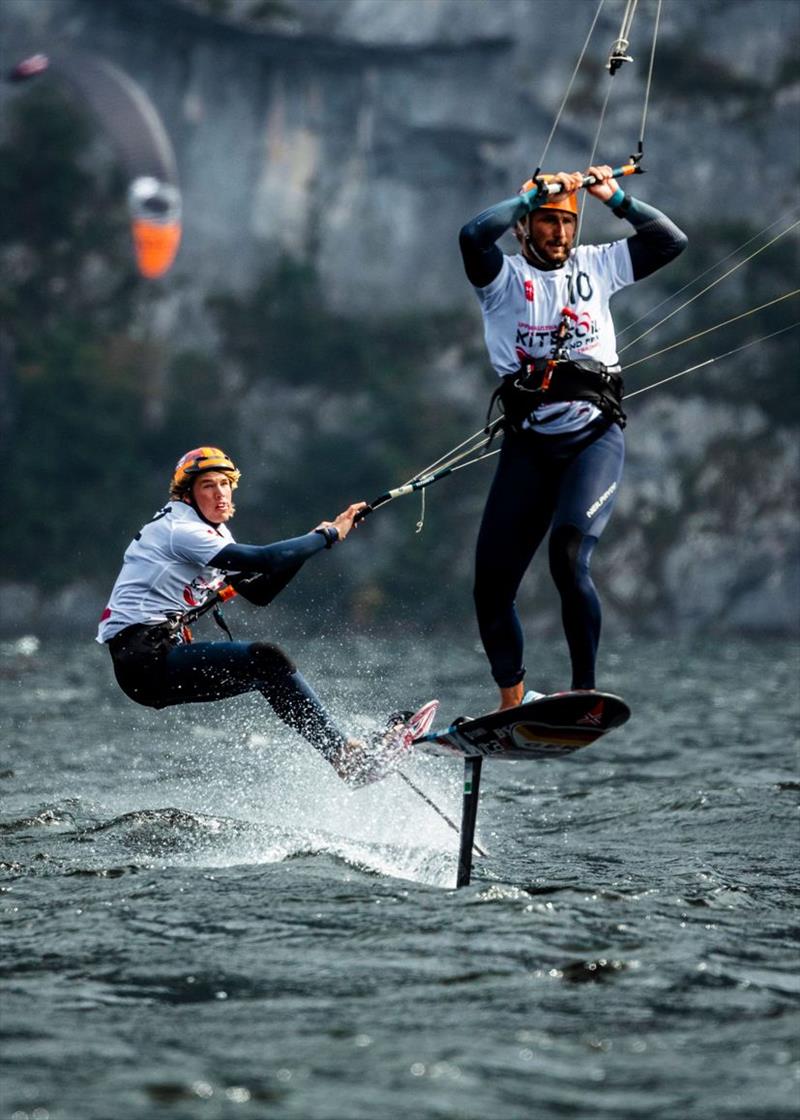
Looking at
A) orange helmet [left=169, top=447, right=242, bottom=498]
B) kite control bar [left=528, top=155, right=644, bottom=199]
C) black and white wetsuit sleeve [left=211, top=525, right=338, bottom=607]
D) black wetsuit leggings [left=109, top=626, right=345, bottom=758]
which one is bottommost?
black wetsuit leggings [left=109, top=626, right=345, bottom=758]

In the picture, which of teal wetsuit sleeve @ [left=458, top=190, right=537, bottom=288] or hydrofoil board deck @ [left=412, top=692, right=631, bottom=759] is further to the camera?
teal wetsuit sleeve @ [left=458, top=190, right=537, bottom=288]

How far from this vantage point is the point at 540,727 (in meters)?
10.2

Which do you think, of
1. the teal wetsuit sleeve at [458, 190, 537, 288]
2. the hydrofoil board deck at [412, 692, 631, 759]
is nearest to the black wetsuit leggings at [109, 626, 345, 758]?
the hydrofoil board deck at [412, 692, 631, 759]

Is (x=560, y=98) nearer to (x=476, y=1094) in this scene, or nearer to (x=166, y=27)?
(x=166, y=27)

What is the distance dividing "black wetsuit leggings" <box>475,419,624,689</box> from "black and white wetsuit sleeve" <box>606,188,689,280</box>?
1009 mm

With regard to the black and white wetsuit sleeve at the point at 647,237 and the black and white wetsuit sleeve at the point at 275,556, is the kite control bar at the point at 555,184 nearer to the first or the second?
the black and white wetsuit sleeve at the point at 647,237

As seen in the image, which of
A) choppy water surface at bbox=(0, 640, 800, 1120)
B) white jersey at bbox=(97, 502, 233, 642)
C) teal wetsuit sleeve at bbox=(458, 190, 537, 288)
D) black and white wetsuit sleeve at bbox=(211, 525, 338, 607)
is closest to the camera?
choppy water surface at bbox=(0, 640, 800, 1120)

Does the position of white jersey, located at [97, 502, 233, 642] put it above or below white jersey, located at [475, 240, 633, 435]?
below

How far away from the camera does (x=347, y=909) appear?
9.69 m

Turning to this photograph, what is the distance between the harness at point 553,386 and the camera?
412 inches

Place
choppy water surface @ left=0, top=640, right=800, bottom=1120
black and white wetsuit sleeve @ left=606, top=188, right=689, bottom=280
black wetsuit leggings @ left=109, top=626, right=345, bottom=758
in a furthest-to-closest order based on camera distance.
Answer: black wetsuit leggings @ left=109, top=626, right=345, bottom=758 → black and white wetsuit sleeve @ left=606, top=188, right=689, bottom=280 → choppy water surface @ left=0, top=640, right=800, bottom=1120

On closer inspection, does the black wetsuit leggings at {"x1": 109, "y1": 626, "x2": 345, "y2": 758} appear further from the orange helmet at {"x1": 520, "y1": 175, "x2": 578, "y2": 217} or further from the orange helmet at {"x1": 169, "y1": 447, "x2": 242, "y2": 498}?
the orange helmet at {"x1": 520, "y1": 175, "x2": 578, "y2": 217}

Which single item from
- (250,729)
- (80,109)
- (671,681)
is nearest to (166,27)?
(80,109)

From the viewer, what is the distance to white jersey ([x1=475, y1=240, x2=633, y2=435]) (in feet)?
34.2
